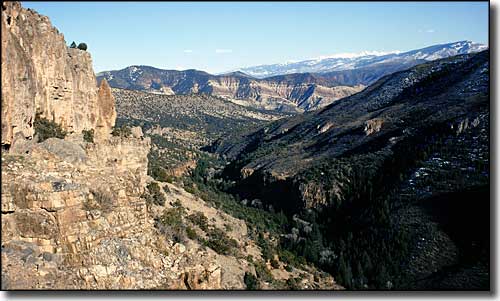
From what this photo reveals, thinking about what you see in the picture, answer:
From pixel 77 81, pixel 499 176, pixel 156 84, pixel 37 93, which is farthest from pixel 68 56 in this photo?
pixel 156 84

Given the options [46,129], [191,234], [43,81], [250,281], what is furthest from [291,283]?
[43,81]

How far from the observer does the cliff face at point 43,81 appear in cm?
1505

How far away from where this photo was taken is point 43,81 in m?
20.1

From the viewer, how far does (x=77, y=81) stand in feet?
76.3

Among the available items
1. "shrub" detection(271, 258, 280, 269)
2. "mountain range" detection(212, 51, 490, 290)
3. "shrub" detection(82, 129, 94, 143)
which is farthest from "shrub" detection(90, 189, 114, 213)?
"shrub" detection(271, 258, 280, 269)

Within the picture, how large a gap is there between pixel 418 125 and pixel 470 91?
18.0 ft

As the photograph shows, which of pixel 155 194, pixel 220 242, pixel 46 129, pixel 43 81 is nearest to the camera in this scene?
pixel 46 129

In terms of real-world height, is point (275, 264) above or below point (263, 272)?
below

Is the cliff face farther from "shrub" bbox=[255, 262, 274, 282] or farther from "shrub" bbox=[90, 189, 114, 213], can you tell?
"shrub" bbox=[255, 262, 274, 282]

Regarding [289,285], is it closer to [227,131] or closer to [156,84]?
[227,131]

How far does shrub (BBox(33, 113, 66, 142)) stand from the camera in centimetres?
1791

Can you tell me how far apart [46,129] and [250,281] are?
8979 millimetres

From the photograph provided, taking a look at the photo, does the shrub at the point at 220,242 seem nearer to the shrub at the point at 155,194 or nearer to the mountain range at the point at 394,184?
the shrub at the point at 155,194

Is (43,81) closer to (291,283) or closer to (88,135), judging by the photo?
(88,135)
